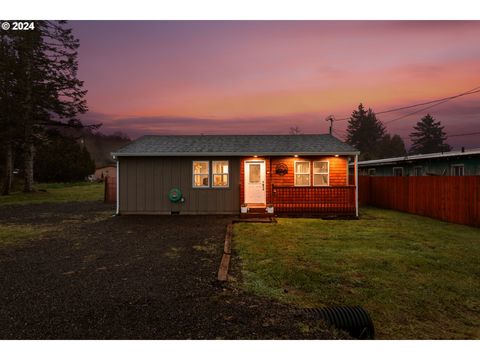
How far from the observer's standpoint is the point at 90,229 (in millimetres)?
10461

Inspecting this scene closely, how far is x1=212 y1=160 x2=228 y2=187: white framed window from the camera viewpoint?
46.1 ft

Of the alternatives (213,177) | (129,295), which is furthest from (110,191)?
(129,295)

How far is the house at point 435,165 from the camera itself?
1484 cm

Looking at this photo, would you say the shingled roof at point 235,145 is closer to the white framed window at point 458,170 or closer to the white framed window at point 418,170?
the white framed window at point 458,170

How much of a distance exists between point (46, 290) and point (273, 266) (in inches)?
156

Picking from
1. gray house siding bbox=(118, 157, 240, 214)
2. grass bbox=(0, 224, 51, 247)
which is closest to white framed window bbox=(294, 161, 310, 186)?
gray house siding bbox=(118, 157, 240, 214)

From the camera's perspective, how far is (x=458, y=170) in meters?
15.9

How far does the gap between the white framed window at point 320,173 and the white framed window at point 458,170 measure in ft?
24.7

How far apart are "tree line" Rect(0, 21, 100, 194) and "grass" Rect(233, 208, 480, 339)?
23317mm

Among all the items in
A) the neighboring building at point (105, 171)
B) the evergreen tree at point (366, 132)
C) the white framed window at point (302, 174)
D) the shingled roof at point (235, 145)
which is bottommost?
the white framed window at point (302, 174)

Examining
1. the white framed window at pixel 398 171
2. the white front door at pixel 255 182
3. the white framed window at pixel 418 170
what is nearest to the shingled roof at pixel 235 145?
the white front door at pixel 255 182

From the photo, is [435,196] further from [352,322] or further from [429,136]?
[429,136]

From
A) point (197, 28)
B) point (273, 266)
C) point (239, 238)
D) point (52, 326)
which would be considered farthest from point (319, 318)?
point (197, 28)

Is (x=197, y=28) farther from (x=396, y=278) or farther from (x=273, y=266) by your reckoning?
(x=396, y=278)
